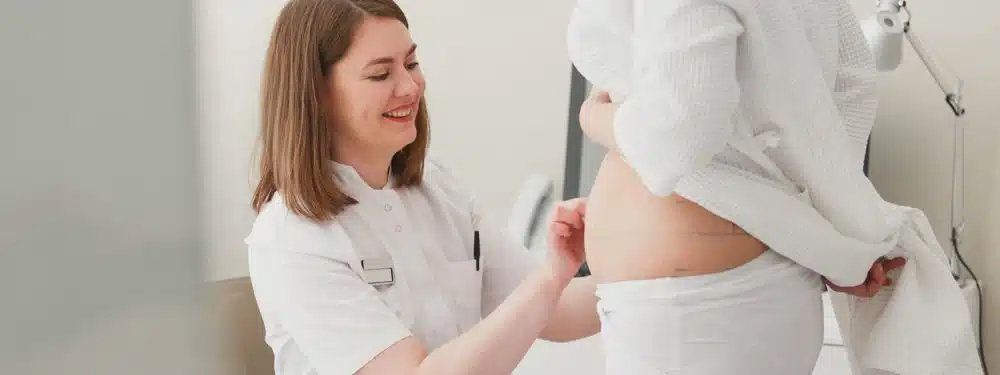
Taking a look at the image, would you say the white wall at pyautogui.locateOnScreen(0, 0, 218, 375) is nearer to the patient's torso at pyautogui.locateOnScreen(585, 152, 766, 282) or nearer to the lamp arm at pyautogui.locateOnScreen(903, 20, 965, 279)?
the patient's torso at pyautogui.locateOnScreen(585, 152, 766, 282)

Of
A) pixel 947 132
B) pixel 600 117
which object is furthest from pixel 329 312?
pixel 947 132

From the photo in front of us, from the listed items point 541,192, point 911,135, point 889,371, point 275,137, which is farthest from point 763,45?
point 541,192

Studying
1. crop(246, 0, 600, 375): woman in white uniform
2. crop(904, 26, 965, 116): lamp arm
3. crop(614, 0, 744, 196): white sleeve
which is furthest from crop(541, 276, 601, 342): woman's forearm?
crop(904, 26, 965, 116): lamp arm

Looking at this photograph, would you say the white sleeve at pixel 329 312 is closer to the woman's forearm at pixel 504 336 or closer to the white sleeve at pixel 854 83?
the woman's forearm at pixel 504 336

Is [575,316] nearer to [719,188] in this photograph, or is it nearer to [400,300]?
[400,300]

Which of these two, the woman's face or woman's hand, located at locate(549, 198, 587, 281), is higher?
the woman's face

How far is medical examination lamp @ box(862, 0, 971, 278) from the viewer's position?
73.7 inches

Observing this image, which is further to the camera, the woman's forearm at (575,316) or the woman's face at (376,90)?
the woman's forearm at (575,316)

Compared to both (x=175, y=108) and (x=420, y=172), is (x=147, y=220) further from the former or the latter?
(x=420, y=172)

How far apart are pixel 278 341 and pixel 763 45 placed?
77 centimetres

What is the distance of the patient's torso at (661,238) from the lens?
0.88m

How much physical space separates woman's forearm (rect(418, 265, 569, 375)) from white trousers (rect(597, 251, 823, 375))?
24cm

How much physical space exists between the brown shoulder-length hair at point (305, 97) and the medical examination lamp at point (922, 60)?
1.07 m

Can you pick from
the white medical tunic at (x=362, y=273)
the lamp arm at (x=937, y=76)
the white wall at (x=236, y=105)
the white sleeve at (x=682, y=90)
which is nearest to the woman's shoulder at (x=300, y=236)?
the white medical tunic at (x=362, y=273)
